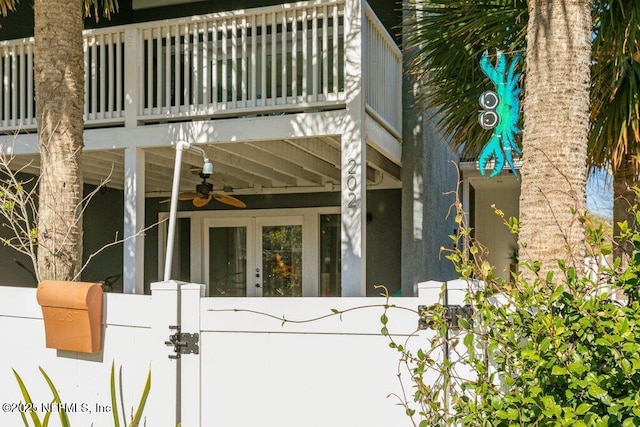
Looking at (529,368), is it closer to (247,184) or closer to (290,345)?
(290,345)

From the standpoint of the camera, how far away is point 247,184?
10.4 meters

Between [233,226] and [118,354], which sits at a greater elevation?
[233,226]

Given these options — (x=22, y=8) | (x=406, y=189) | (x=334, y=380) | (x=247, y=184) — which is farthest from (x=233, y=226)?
(x=334, y=380)

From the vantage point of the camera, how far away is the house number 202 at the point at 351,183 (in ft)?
20.1

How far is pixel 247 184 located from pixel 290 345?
7049 mm

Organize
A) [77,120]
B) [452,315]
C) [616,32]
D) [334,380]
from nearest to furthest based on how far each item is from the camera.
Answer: [452,315], [334,380], [77,120], [616,32]

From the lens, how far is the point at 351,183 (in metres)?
6.12

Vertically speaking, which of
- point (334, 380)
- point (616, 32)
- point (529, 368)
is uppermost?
point (616, 32)

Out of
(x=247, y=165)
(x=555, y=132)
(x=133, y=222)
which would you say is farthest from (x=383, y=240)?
(x=555, y=132)

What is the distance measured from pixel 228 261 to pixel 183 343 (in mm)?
7303

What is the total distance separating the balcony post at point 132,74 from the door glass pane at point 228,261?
13.3 ft

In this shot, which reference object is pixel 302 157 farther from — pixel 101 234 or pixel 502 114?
pixel 101 234

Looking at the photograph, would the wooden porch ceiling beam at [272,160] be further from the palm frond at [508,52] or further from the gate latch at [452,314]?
the gate latch at [452,314]

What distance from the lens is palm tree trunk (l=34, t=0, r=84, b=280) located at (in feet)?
15.1
